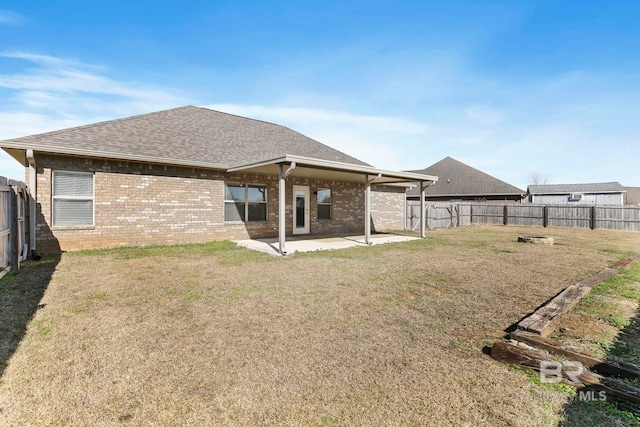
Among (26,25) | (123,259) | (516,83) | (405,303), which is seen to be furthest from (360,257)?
(26,25)

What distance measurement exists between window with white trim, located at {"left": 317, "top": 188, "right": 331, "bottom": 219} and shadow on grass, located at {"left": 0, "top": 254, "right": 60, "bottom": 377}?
9.37 m

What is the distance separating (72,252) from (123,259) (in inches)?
78.1

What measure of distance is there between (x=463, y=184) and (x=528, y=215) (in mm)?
8634

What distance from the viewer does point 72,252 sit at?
8.51 meters

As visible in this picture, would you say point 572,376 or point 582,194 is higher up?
point 582,194

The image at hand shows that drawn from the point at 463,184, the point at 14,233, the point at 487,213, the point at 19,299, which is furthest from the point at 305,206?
the point at 463,184

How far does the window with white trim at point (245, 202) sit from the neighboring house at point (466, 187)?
61.8 feet

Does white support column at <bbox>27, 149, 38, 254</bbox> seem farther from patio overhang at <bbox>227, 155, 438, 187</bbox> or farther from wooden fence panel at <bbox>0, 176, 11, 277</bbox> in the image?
patio overhang at <bbox>227, 155, 438, 187</bbox>

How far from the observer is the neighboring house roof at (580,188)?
3123 centimetres

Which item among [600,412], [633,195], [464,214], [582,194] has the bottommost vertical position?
[600,412]

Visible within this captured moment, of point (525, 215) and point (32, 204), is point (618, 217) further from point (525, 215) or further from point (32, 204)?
point (32, 204)

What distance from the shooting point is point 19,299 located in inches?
179

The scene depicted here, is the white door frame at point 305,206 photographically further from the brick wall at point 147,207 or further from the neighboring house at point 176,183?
the brick wall at point 147,207

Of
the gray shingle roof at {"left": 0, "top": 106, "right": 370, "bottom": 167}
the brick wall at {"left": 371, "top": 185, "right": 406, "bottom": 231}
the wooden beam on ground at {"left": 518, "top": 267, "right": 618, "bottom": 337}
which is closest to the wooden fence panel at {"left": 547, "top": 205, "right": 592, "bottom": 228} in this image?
the brick wall at {"left": 371, "top": 185, "right": 406, "bottom": 231}
